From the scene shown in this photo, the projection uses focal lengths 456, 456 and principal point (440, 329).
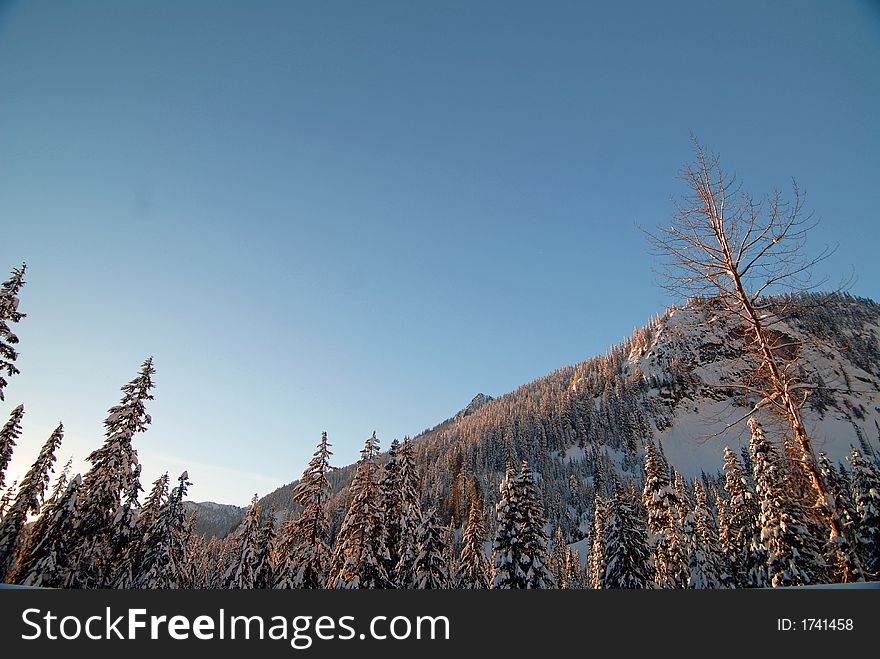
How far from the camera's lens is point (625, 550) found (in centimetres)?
3197

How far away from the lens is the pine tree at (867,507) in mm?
30797

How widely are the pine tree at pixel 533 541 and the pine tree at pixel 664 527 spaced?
446 inches

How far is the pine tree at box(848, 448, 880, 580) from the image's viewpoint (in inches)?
1212

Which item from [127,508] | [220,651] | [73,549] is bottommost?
[220,651]

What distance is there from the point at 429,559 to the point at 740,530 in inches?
1184

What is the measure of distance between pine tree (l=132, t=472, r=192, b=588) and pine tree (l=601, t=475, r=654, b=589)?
94.6 ft

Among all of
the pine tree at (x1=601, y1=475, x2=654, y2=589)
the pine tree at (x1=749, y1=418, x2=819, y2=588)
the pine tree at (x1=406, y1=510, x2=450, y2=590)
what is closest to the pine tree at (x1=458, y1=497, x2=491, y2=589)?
the pine tree at (x1=406, y1=510, x2=450, y2=590)

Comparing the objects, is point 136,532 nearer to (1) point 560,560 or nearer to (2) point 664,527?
(2) point 664,527

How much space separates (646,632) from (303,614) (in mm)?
4312

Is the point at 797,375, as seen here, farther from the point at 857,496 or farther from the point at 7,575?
the point at 7,575

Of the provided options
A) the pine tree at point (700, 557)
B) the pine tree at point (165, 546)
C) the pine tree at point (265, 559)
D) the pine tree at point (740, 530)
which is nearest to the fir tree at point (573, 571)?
the pine tree at point (740, 530)

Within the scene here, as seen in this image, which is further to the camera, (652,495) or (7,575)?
(652,495)

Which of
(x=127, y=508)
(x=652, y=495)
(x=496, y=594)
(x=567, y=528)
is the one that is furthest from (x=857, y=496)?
(x=567, y=528)

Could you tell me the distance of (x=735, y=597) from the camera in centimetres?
599
